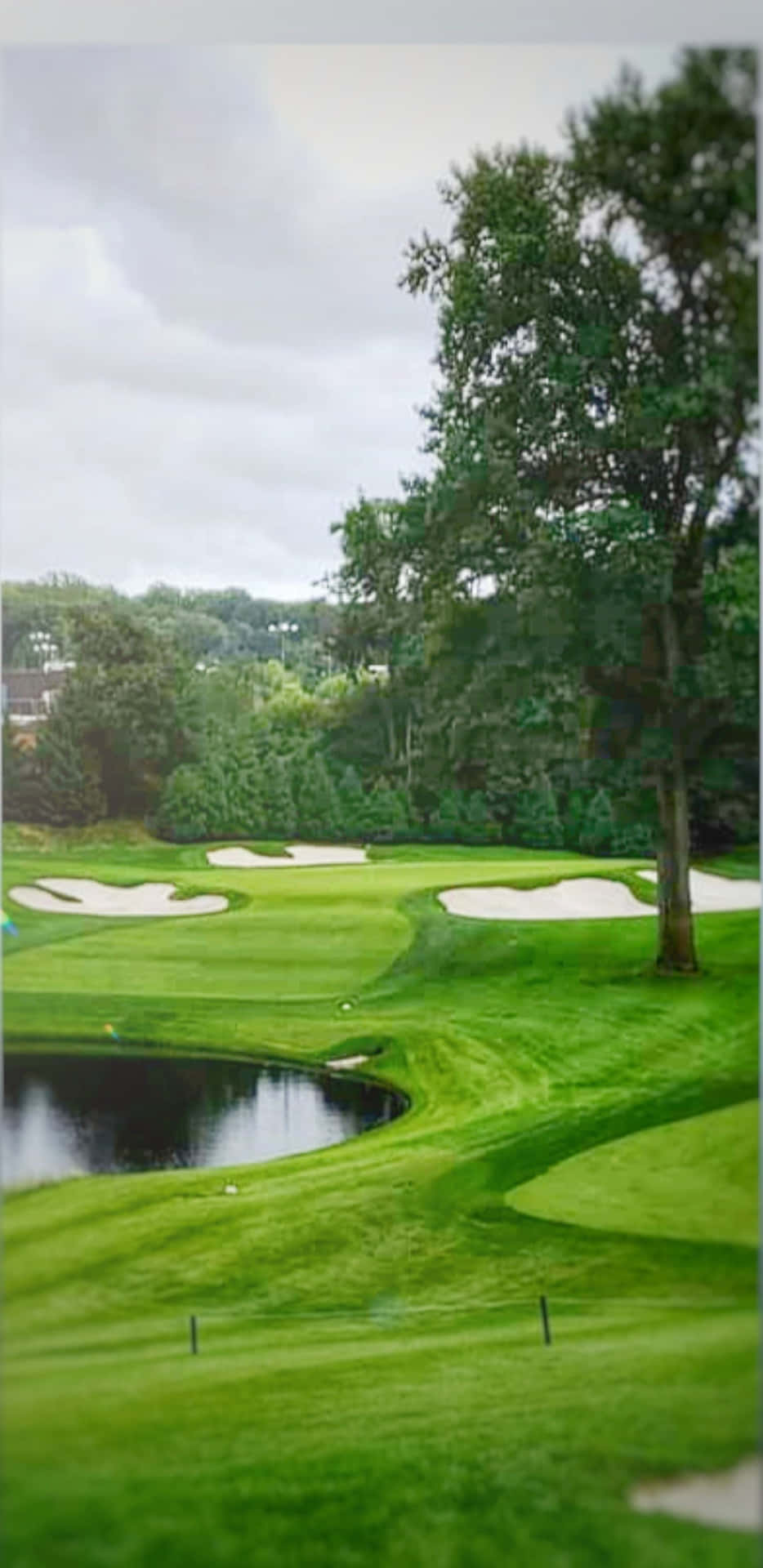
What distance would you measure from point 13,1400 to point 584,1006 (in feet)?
4.93

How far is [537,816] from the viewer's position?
12.1ft

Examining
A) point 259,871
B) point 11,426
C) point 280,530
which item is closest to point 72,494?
point 11,426

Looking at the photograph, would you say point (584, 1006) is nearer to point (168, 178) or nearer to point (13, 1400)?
point (13, 1400)

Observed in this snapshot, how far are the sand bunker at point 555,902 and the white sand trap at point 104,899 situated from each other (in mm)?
561

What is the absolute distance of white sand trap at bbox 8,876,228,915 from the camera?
11.3ft

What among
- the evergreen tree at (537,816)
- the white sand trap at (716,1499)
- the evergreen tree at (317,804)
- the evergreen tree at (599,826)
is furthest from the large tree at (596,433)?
the white sand trap at (716,1499)

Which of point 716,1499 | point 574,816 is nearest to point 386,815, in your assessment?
point 574,816

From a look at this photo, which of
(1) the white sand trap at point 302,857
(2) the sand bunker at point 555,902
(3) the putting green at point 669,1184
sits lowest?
(3) the putting green at point 669,1184

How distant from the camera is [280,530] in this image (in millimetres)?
3584

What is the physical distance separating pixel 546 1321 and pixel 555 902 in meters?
0.92

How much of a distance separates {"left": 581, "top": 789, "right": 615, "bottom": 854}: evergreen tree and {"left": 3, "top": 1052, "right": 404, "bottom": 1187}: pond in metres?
0.72

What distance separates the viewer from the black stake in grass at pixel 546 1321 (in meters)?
3.54

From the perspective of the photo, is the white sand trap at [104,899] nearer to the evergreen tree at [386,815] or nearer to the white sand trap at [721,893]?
the evergreen tree at [386,815]

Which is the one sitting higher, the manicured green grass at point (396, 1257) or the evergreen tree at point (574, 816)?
the evergreen tree at point (574, 816)
